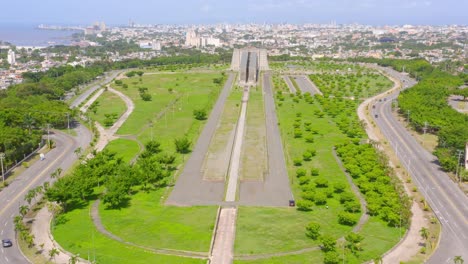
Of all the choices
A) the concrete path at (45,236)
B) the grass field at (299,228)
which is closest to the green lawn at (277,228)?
the grass field at (299,228)

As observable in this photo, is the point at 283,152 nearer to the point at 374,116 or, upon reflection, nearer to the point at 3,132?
the point at 374,116

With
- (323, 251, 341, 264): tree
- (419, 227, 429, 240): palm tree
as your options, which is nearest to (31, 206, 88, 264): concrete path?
(323, 251, 341, 264): tree

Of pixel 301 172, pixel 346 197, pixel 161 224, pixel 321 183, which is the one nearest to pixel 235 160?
pixel 301 172

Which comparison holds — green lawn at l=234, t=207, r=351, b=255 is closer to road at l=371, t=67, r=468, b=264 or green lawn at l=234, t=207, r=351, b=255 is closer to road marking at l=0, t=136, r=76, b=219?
road at l=371, t=67, r=468, b=264

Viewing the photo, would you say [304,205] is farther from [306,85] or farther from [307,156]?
[306,85]

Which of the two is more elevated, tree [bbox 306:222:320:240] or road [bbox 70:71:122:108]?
tree [bbox 306:222:320:240]

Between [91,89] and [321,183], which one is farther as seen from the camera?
[91,89]
